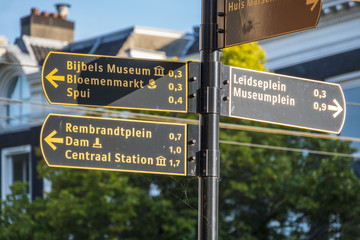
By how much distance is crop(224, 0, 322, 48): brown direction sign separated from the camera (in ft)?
13.3

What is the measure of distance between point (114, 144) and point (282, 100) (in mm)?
1162

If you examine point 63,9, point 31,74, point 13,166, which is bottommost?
point 13,166

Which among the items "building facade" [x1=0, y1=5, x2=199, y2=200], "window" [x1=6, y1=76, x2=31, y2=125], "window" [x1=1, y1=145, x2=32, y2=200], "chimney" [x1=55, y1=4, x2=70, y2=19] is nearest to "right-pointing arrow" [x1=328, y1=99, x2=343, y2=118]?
"building facade" [x1=0, y1=5, x2=199, y2=200]

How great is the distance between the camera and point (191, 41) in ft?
70.8

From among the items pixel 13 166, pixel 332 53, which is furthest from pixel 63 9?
pixel 332 53

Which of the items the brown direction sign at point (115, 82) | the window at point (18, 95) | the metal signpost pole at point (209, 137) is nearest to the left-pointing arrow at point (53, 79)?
the brown direction sign at point (115, 82)

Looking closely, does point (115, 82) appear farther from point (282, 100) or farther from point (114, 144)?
point (282, 100)

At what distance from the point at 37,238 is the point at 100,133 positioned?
38.7 feet

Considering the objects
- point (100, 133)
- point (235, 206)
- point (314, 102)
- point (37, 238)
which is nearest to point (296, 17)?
point (314, 102)

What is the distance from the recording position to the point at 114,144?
4391 millimetres

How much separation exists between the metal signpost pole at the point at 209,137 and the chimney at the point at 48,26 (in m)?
22.2

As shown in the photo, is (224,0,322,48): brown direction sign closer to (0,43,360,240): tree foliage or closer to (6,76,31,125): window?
(0,43,360,240): tree foliage

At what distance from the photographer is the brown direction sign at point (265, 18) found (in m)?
4.06

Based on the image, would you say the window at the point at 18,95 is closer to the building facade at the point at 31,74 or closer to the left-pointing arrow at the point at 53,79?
the building facade at the point at 31,74
